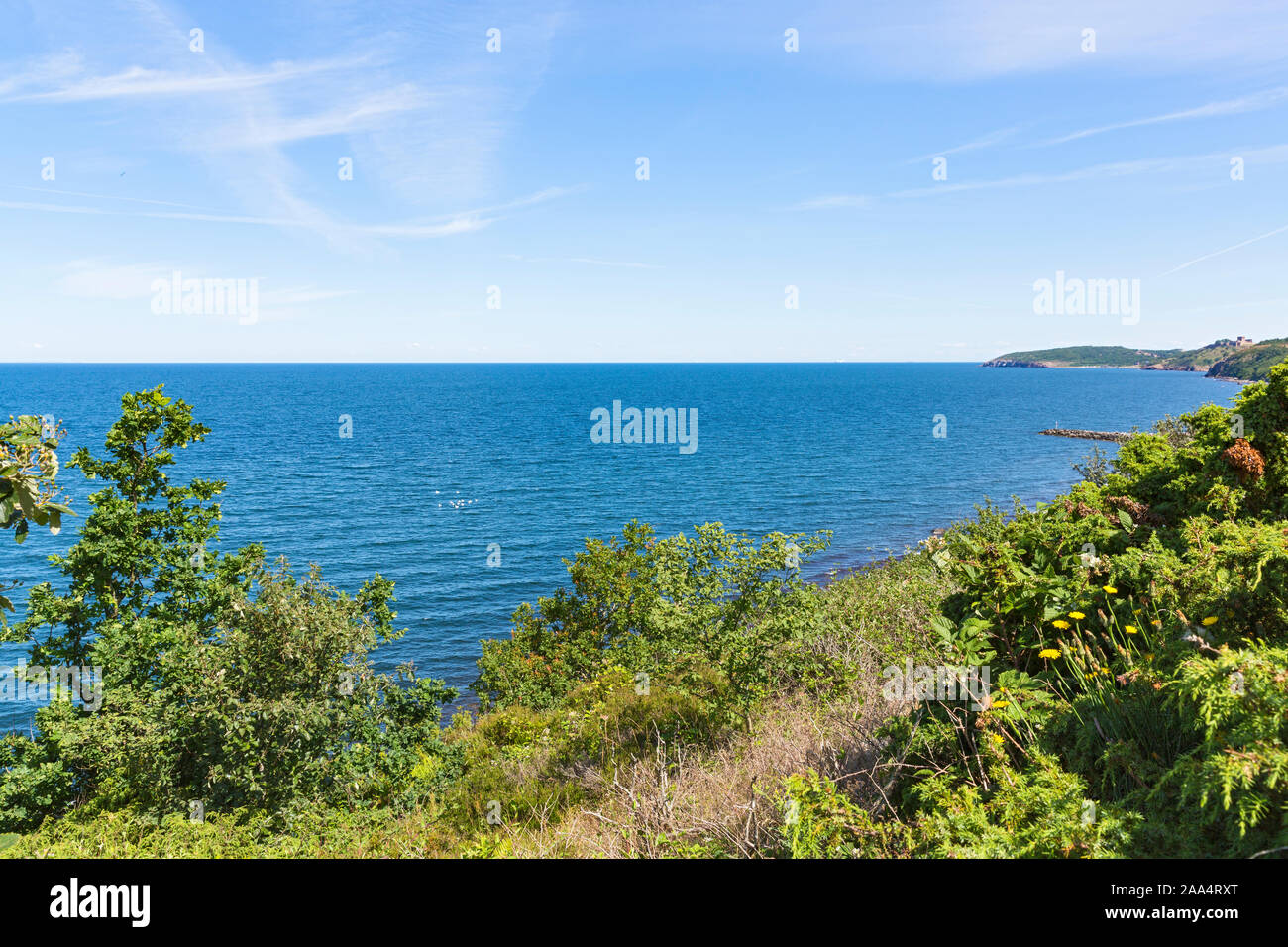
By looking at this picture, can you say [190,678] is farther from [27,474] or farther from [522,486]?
[522,486]

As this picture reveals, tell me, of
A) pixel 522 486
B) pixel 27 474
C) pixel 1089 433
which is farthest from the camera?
pixel 1089 433

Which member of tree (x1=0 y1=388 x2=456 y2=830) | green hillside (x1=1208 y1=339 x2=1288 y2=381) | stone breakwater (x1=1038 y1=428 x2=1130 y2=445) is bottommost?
tree (x1=0 y1=388 x2=456 y2=830)

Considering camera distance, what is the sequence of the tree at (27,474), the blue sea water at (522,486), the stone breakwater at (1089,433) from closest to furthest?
the tree at (27,474) < the blue sea water at (522,486) < the stone breakwater at (1089,433)

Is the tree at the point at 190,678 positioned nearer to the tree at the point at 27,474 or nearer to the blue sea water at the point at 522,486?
the tree at the point at 27,474

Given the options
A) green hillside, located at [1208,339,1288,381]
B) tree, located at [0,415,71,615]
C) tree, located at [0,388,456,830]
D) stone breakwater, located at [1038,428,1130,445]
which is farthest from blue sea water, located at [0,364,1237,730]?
green hillside, located at [1208,339,1288,381]

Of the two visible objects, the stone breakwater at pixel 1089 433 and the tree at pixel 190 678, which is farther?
the stone breakwater at pixel 1089 433

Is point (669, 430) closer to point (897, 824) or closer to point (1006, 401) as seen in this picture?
point (1006, 401)

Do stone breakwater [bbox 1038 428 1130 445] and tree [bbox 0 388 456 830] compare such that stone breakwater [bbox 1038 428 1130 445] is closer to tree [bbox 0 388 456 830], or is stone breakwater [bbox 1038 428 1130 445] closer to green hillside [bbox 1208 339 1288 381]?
green hillside [bbox 1208 339 1288 381]

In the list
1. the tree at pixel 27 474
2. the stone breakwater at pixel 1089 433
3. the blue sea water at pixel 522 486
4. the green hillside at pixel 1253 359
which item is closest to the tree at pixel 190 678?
the tree at pixel 27 474

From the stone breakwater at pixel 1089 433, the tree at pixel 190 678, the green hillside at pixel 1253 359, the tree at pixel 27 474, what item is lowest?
the tree at pixel 190 678

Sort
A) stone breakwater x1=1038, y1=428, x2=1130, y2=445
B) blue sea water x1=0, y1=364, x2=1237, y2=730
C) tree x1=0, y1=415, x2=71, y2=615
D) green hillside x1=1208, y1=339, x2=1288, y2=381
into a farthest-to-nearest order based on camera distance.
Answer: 1. green hillside x1=1208, y1=339, x2=1288, y2=381
2. stone breakwater x1=1038, y1=428, x2=1130, y2=445
3. blue sea water x1=0, y1=364, x2=1237, y2=730
4. tree x1=0, y1=415, x2=71, y2=615

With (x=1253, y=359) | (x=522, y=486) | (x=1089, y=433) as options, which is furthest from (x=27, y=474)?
(x=1253, y=359)

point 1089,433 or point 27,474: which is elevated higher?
point 1089,433

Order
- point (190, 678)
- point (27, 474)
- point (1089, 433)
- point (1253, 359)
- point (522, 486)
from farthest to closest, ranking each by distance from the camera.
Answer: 1. point (1253, 359)
2. point (1089, 433)
3. point (522, 486)
4. point (190, 678)
5. point (27, 474)
